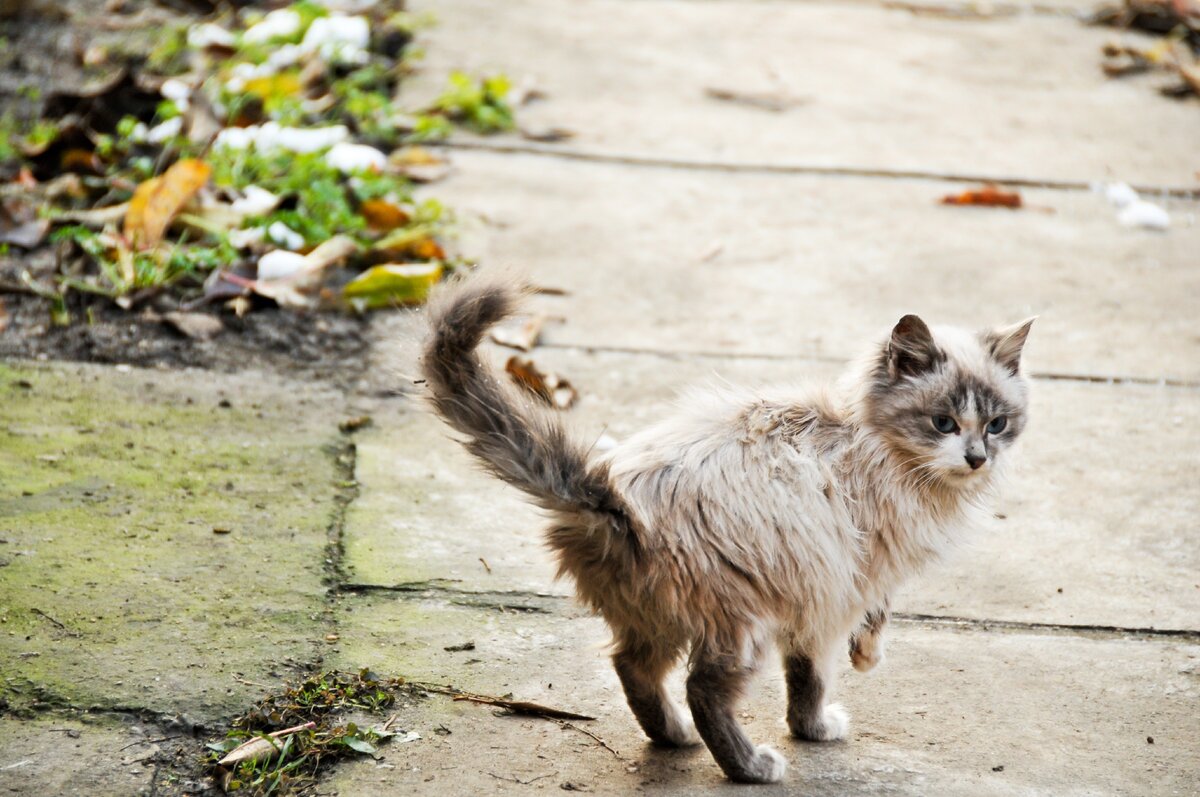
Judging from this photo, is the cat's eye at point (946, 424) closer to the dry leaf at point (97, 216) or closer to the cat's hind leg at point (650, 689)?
the cat's hind leg at point (650, 689)

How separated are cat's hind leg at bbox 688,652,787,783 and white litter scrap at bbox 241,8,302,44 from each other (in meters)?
6.36

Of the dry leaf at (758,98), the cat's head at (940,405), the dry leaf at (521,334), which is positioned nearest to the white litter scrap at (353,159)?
the dry leaf at (521,334)

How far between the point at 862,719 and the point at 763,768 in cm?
43

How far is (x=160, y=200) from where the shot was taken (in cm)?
573

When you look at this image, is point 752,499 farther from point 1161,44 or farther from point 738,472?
point 1161,44

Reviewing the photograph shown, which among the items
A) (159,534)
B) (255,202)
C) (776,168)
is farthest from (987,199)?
(159,534)

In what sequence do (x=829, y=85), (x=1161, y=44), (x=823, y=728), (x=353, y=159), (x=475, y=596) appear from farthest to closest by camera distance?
(x=1161, y=44) < (x=829, y=85) < (x=353, y=159) < (x=475, y=596) < (x=823, y=728)

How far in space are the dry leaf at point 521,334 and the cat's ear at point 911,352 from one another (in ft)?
6.91

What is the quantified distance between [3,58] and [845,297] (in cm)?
551

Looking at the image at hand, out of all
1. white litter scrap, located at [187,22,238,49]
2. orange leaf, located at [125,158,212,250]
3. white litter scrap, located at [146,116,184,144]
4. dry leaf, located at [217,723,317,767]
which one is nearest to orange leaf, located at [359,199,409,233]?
orange leaf, located at [125,158,212,250]

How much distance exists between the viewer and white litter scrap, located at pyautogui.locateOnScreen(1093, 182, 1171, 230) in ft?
21.5

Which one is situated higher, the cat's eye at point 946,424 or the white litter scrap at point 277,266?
the cat's eye at point 946,424

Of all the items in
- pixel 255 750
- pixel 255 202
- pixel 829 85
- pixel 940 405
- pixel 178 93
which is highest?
pixel 940 405

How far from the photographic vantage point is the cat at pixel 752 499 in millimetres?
2869
